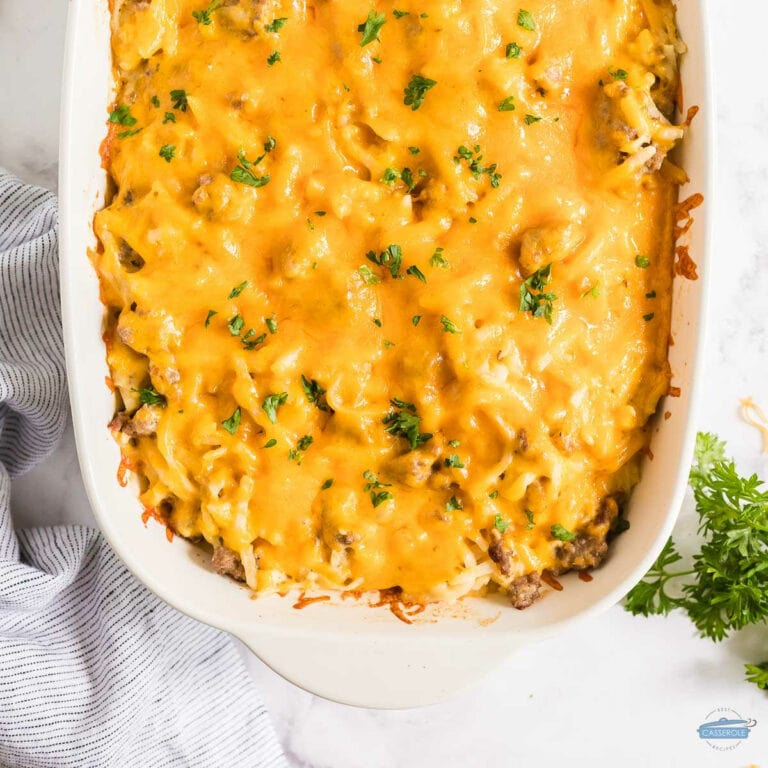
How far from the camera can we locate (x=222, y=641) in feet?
10.8

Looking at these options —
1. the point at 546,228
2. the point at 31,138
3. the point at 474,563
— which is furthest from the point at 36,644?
the point at 546,228

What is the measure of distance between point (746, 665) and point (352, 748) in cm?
150

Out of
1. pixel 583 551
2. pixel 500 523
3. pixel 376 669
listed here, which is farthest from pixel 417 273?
pixel 376 669

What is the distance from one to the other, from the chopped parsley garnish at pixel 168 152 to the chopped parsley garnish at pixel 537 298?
1.07m

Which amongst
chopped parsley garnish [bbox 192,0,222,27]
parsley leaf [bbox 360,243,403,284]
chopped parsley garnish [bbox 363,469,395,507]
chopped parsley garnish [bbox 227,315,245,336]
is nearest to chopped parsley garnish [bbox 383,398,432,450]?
chopped parsley garnish [bbox 363,469,395,507]

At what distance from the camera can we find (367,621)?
2680 millimetres

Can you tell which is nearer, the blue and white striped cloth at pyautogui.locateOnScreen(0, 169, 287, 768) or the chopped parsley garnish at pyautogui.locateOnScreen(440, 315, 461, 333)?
the chopped parsley garnish at pyautogui.locateOnScreen(440, 315, 461, 333)

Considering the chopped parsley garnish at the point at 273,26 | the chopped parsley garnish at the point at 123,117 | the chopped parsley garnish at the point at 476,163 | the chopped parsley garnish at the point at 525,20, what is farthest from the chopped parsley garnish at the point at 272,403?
the chopped parsley garnish at the point at 525,20

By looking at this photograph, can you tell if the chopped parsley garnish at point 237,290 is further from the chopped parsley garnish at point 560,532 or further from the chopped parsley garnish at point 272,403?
the chopped parsley garnish at point 560,532

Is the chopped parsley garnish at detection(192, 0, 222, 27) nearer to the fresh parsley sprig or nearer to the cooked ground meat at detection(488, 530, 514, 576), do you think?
the cooked ground meat at detection(488, 530, 514, 576)

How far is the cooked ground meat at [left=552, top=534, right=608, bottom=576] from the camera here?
8.77 ft

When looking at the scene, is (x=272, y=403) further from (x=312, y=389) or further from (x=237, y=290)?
(x=237, y=290)

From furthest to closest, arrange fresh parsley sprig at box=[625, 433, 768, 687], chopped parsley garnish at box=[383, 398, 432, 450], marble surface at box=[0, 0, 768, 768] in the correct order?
marble surface at box=[0, 0, 768, 768]
fresh parsley sprig at box=[625, 433, 768, 687]
chopped parsley garnish at box=[383, 398, 432, 450]

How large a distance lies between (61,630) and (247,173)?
1.74m
